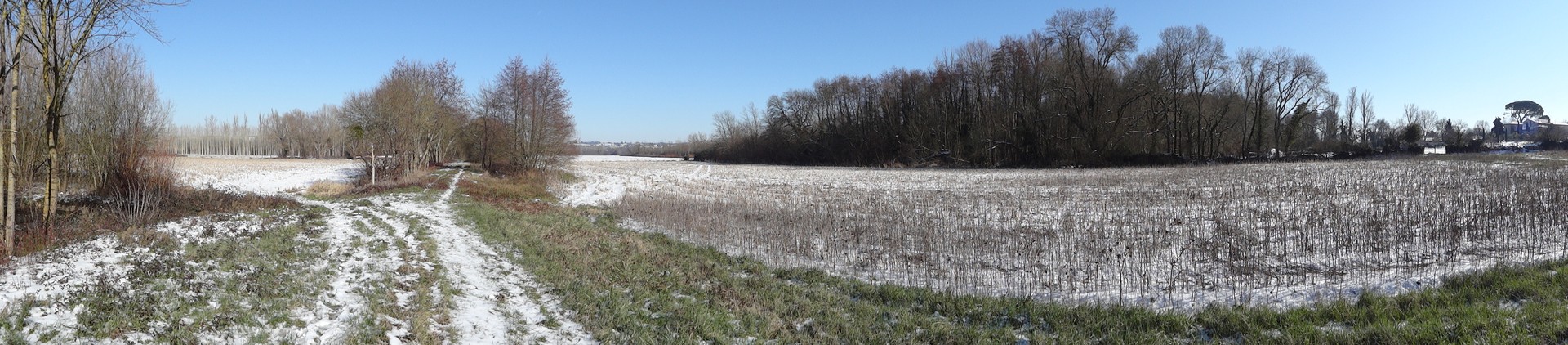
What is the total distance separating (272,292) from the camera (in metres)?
6.43

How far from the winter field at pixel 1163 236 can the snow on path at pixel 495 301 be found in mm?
3558

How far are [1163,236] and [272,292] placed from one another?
37.9 feet

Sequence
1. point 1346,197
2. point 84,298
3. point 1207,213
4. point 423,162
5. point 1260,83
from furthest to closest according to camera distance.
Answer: point 1260,83, point 423,162, point 1346,197, point 1207,213, point 84,298

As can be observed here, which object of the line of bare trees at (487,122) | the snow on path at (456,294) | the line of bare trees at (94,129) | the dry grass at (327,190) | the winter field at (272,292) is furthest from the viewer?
the line of bare trees at (487,122)

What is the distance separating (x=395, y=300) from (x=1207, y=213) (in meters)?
13.6

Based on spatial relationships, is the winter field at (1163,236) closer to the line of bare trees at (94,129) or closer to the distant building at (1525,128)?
the line of bare trees at (94,129)

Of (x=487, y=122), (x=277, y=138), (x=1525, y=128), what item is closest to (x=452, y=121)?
(x=487, y=122)

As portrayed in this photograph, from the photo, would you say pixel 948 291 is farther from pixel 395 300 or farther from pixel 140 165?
pixel 140 165

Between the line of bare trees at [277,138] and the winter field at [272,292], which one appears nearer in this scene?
the winter field at [272,292]

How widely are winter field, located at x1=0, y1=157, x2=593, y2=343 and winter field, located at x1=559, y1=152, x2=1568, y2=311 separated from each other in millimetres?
3999

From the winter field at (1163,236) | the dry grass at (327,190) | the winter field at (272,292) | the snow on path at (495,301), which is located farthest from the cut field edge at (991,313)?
the dry grass at (327,190)

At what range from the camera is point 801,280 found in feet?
27.4

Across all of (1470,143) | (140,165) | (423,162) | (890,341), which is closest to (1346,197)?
(890,341)

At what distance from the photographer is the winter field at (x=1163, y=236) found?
24.0 ft
